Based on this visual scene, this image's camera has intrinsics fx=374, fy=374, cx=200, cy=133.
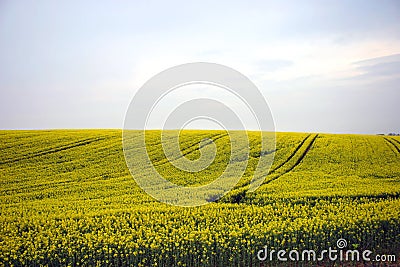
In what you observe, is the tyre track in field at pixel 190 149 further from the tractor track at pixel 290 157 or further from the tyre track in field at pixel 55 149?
the tyre track in field at pixel 55 149

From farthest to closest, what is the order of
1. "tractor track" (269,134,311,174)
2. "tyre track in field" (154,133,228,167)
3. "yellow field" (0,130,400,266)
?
"tyre track in field" (154,133,228,167) < "tractor track" (269,134,311,174) < "yellow field" (0,130,400,266)

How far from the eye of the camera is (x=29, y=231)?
1600cm

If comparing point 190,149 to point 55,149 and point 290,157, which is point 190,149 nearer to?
point 290,157

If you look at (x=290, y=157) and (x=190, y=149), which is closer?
(x=290, y=157)

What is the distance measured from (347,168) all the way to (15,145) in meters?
26.9

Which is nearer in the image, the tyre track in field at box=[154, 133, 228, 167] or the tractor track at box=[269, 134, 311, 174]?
the tractor track at box=[269, 134, 311, 174]

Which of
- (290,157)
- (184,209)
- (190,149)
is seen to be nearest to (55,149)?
(190,149)

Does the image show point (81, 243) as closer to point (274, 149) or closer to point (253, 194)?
point (253, 194)

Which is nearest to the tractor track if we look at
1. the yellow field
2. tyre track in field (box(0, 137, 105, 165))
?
the yellow field

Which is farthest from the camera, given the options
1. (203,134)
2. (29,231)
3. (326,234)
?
(203,134)

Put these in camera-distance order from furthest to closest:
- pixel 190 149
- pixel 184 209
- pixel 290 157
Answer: pixel 190 149, pixel 290 157, pixel 184 209

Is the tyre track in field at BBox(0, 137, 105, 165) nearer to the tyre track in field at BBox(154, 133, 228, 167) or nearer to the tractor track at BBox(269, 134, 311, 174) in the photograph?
the tyre track in field at BBox(154, 133, 228, 167)

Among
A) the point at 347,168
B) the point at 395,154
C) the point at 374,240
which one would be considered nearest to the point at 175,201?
the point at 374,240

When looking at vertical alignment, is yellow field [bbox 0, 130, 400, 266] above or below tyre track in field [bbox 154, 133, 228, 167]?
below
